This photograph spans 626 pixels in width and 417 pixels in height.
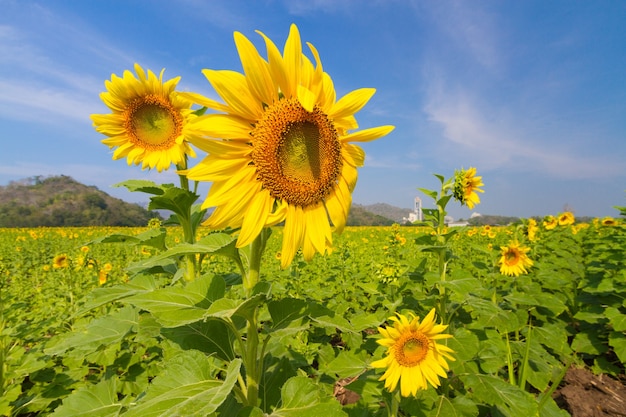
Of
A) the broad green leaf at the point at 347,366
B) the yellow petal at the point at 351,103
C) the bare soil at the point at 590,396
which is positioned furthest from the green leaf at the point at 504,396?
the yellow petal at the point at 351,103

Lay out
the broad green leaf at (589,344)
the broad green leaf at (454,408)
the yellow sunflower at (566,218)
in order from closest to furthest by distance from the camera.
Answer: the broad green leaf at (454,408), the broad green leaf at (589,344), the yellow sunflower at (566,218)

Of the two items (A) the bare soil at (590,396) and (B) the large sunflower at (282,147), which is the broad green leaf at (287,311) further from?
(A) the bare soil at (590,396)

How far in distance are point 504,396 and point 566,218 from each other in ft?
27.7

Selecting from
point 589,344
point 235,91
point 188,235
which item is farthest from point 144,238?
point 589,344

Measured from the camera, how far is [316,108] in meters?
1.26

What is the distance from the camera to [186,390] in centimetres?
114

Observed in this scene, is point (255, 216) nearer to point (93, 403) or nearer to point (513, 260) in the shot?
point (93, 403)

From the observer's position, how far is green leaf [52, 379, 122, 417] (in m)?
1.63

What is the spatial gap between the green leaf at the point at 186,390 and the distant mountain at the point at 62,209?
40628 millimetres

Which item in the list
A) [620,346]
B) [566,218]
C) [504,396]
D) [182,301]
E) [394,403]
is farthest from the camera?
[566,218]

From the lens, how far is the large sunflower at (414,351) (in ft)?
6.97

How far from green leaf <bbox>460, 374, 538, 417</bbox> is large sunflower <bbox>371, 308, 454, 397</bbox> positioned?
0.33 meters

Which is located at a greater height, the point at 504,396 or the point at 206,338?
the point at 206,338

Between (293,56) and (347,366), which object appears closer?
(293,56)
